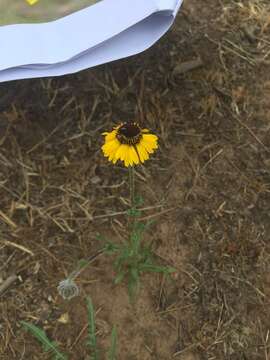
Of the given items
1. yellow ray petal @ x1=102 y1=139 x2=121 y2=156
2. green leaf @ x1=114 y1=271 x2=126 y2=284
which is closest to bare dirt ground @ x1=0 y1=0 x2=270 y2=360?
green leaf @ x1=114 y1=271 x2=126 y2=284

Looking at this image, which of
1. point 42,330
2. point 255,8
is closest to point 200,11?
point 255,8

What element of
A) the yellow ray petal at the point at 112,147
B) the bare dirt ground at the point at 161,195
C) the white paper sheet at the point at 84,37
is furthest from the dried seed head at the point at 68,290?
the white paper sheet at the point at 84,37

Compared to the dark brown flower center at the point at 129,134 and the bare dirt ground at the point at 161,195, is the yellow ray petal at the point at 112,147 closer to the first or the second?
the dark brown flower center at the point at 129,134

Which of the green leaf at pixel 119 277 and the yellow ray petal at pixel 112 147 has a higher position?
the yellow ray petal at pixel 112 147

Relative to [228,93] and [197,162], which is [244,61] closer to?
[228,93]

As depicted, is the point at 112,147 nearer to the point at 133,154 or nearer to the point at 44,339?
the point at 133,154

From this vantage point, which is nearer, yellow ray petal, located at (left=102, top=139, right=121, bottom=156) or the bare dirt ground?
yellow ray petal, located at (left=102, top=139, right=121, bottom=156)

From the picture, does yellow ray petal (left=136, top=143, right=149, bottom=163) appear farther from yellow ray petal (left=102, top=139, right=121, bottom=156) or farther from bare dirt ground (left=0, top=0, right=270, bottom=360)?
bare dirt ground (left=0, top=0, right=270, bottom=360)
